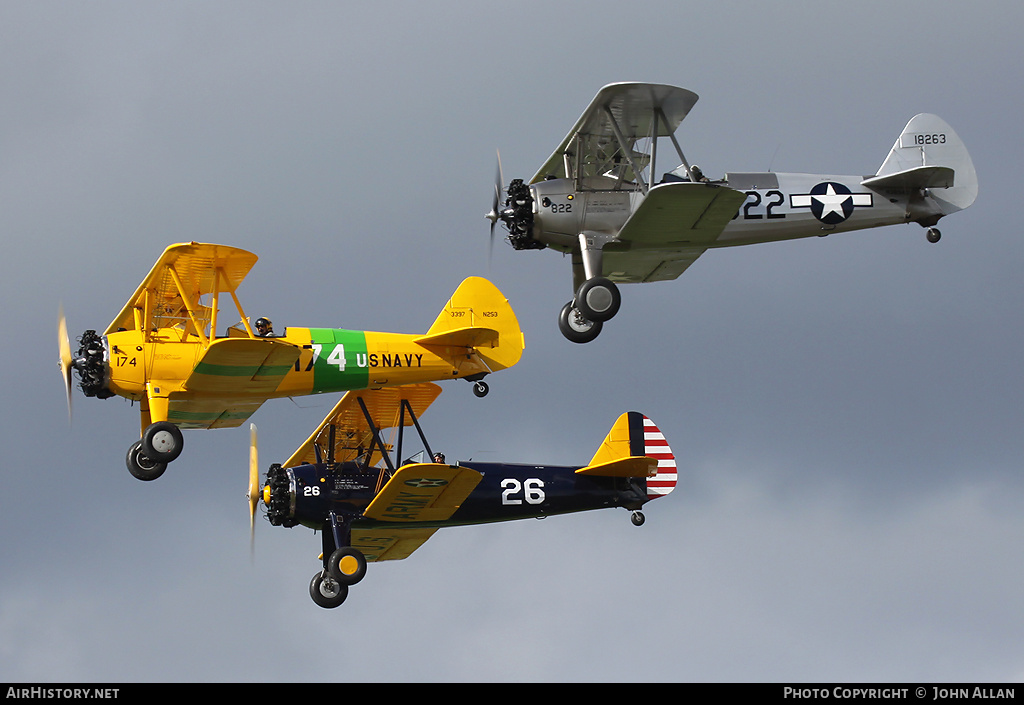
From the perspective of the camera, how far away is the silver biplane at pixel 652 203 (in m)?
22.5

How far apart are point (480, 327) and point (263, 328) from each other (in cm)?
440

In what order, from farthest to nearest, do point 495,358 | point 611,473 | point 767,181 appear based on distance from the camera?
point 611,473, point 495,358, point 767,181

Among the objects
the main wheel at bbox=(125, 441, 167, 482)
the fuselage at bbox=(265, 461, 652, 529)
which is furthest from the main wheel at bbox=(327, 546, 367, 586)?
the main wheel at bbox=(125, 441, 167, 482)

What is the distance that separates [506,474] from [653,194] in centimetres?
933

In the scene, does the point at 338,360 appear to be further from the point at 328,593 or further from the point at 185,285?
the point at 328,593

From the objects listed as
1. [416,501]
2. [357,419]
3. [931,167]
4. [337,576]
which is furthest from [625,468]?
[931,167]

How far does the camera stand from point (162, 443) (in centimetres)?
2417

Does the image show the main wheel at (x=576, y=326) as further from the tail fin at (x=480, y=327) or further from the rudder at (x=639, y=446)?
the rudder at (x=639, y=446)

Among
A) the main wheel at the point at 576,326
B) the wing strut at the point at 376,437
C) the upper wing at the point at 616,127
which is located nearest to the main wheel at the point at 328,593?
the wing strut at the point at 376,437

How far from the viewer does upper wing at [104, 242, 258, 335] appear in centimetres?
2494

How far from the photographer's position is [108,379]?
2495 cm
